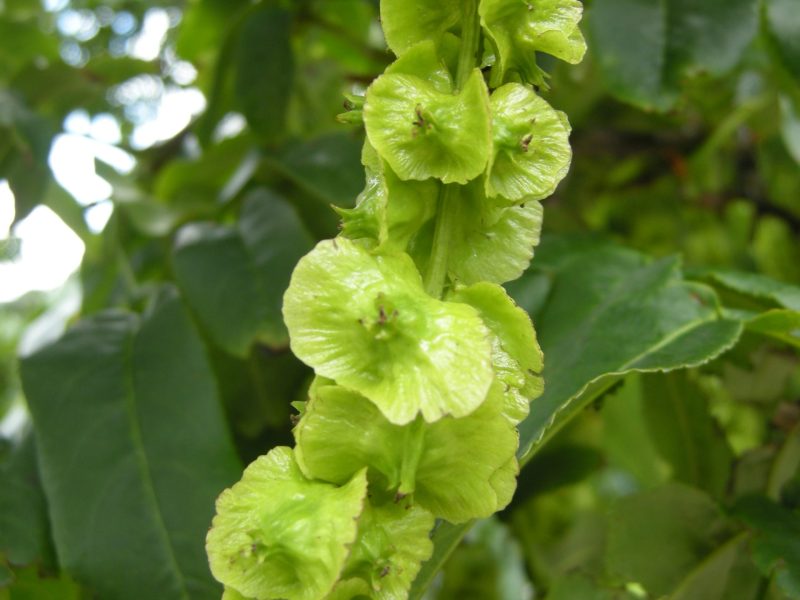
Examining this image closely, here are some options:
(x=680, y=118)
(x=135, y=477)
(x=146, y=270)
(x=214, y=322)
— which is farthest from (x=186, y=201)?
(x=680, y=118)

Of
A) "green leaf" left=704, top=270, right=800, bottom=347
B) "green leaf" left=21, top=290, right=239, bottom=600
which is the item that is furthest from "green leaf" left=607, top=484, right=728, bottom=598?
"green leaf" left=21, top=290, right=239, bottom=600

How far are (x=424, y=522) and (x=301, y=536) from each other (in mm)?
56

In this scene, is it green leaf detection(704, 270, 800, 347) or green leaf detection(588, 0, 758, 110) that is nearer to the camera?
green leaf detection(704, 270, 800, 347)

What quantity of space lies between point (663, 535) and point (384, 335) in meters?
0.40

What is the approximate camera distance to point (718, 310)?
1.99 feet

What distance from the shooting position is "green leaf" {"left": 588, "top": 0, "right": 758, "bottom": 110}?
75 centimetres

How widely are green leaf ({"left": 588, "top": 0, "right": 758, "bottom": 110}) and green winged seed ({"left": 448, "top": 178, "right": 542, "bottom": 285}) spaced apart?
13.9 inches

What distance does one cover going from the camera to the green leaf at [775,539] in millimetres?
549

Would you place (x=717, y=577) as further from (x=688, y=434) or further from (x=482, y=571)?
(x=482, y=571)

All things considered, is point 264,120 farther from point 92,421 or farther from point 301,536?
point 301,536

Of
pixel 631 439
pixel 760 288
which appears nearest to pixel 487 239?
pixel 760 288

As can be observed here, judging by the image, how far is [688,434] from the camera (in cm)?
74

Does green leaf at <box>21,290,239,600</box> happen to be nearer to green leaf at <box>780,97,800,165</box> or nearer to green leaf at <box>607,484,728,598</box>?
green leaf at <box>607,484,728,598</box>

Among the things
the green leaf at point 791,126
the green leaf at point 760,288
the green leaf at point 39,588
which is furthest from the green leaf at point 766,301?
the green leaf at point 39,588
